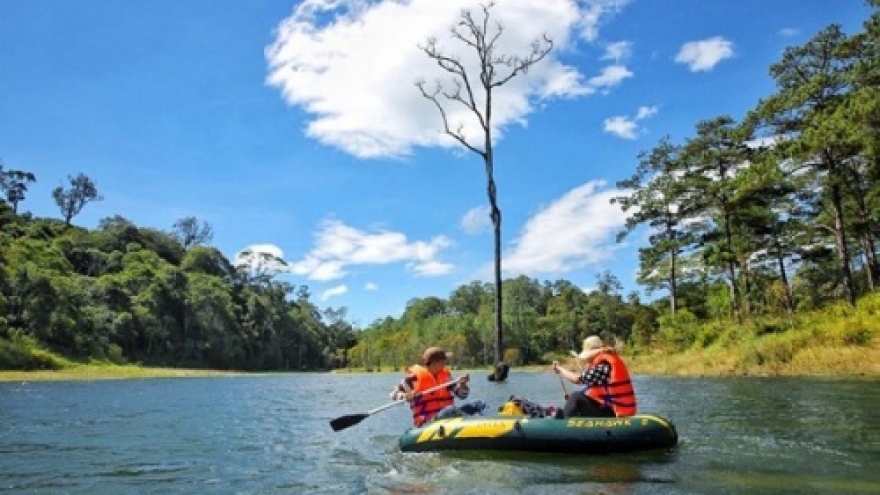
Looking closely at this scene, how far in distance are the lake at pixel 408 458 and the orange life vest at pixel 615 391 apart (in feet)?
2.63

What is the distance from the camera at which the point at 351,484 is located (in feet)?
28.4

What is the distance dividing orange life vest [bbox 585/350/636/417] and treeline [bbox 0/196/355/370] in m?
51.4

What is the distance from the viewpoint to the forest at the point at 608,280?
1127 inches

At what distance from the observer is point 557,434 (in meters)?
9.73

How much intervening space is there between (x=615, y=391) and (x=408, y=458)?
3026 millimetres

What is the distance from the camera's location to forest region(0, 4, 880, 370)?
28636 millimetres

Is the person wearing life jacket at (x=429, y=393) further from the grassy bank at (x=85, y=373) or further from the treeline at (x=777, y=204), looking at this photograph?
the grassy bank at (x=85, y=373)

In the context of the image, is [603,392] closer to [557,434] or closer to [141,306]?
[557,434]

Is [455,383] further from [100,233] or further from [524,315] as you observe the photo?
[100,233]

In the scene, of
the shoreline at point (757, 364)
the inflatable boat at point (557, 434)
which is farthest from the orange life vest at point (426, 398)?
the shoreline at point (757, 364)

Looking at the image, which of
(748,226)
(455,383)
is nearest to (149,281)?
(748,226)

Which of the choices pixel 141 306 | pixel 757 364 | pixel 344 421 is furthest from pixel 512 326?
pixel 344 421

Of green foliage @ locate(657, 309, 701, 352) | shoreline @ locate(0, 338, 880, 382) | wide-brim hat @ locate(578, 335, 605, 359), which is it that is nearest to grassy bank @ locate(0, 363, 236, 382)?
shoreline @ locate(0, 338, 880, 382)

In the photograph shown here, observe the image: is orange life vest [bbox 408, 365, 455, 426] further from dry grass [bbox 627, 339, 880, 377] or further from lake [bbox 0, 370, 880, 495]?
dry grass [bbox 627, 339, 880, 377]
